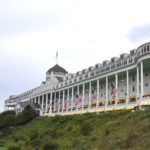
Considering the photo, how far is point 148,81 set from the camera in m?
68.4

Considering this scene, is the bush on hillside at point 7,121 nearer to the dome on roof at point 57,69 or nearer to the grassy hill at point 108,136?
the grassy hill at point 108,136

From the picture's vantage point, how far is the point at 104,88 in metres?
84.9

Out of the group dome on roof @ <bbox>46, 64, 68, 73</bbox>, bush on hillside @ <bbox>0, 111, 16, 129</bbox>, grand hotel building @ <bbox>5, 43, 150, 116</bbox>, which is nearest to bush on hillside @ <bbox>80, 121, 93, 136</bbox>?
grand hotel building @ <bbox>5, 43, 150, 116</bbox>

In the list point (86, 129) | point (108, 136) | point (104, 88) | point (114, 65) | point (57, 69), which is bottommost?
point (108, 136)

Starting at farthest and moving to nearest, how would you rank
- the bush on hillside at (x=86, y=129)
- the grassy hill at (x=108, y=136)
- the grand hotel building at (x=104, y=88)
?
the grand hotel building at (x=104, y=88) < the bush on hillside at (x=86, y=129) < the grassy hill at (x=108, y=136)

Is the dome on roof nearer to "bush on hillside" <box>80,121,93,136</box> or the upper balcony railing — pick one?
the upper balcony railing

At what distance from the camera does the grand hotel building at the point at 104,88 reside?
62806 millimetres

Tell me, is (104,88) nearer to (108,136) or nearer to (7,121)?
(7,121)

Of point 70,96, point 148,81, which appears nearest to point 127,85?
point 148,81

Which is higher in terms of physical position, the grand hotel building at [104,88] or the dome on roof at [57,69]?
the dome on roof at [57,69]

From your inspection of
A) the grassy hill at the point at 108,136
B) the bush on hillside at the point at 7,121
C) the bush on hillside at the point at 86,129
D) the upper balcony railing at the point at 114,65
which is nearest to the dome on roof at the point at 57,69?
the upper balcony railing at the point at 114,65

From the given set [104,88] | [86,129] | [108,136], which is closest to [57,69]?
[104,88]

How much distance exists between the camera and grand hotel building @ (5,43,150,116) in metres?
62.8

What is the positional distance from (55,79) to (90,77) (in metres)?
31.1
